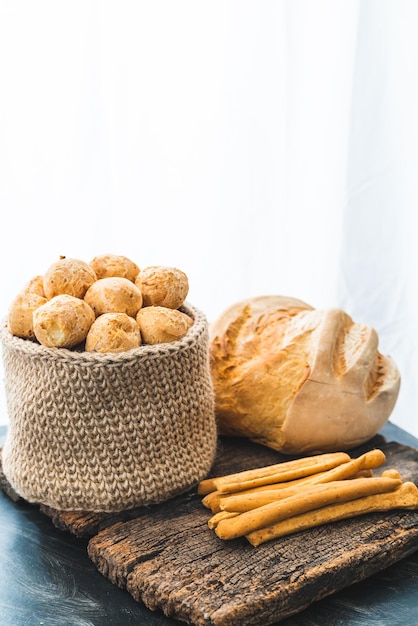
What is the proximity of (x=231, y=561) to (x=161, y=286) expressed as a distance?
17.0 inches

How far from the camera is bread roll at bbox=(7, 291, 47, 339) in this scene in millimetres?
1158

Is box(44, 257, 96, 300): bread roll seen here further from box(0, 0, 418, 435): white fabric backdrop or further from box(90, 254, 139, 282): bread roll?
box(0, 0, 418, 435): white fabric backdrop

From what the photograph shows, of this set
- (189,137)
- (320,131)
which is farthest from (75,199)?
(320,131)

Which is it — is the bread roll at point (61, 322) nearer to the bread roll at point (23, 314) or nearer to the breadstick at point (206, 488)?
the bread roll at point (23, 314)

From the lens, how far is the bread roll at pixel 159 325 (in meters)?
1.15

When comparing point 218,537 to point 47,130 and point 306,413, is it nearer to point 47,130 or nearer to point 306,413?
point 306,413

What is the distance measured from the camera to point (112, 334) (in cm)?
110

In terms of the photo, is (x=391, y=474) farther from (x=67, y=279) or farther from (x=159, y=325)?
(x=67, y=279)

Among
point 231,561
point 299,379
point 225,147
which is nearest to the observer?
point 231,561

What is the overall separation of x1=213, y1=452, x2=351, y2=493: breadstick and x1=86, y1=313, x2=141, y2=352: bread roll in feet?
0.83

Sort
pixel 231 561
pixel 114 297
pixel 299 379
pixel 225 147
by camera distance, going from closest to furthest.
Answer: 1. pixel 231 561
2. pixel 114 297
3. pixel 299 379
4. pixel 225 147

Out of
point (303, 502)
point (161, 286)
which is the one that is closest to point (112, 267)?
point (161, 286)

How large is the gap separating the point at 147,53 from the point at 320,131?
539 mm

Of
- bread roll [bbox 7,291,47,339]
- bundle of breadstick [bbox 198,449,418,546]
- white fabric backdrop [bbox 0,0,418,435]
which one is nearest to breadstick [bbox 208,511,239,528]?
bundle of breadstick [bbox 198,449,418,546]
